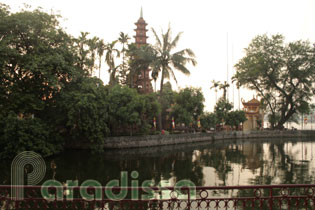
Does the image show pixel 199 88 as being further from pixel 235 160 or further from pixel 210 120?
pixel 235 160

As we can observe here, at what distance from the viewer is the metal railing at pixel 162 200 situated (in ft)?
20.1

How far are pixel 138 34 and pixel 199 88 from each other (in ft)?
56.0

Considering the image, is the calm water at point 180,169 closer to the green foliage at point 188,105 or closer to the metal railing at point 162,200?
the metal railing at point 162,200

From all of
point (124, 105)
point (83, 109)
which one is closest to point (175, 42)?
point (124, 105)

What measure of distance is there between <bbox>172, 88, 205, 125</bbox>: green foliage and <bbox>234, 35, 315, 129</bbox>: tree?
17.2 meters

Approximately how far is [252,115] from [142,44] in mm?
26654

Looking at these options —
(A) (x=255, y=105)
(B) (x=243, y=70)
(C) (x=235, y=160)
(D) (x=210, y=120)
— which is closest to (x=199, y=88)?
(D) (x=210, y=120)

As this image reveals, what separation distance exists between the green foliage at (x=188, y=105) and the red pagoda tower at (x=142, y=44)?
7.21 m

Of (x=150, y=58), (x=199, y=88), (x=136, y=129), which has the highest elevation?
(x=150, y=58)

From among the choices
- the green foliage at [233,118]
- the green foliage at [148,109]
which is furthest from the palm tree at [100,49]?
the green foliage at [233,118]

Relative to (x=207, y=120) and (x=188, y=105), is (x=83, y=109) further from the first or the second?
(x=207, y=120)

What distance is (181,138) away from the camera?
3497 centimetres

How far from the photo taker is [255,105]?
54344 mm

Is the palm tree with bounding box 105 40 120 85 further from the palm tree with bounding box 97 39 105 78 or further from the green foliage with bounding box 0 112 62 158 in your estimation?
the green foliage with bounding box 0 112 62 158
